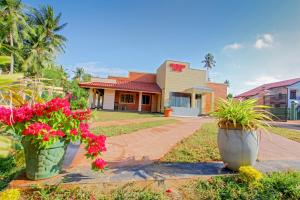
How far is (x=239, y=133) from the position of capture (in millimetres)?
2818

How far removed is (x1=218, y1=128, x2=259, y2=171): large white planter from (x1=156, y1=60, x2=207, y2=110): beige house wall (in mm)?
17544

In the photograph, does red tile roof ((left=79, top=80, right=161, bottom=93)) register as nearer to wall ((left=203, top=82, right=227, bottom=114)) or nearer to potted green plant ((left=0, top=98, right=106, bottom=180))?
wall ((left=203, top=82, right=227, bottom=114))

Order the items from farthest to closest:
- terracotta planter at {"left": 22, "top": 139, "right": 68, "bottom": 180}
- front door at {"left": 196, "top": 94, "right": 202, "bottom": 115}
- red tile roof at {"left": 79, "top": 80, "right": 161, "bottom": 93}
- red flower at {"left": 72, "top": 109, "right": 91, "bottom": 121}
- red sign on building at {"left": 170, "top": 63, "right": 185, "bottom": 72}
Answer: front door at {"left": 196, "top": 94, "right": 202, "bottom": 115} < red sign on building at {"left": 170, "top": 63, "right": 185, "bottom": 72} < red tile roof at {"left": 79, "top": 80, "right": 161, "bottom": 93} < red flower at {"left": 72, "top": 109, "right": 91, "bottom": 121} < terracotta planter at {"left": 22, "top": 139, "right": 68, "bottom": 180}

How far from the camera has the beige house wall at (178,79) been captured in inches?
809

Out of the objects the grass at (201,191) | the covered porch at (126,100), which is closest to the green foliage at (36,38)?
the covered porch at (126,100)

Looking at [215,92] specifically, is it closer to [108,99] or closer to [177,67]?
[177,67]

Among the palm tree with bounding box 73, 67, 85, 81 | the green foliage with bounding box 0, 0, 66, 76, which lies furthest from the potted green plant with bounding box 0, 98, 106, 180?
the palm tree with bounding box 73, 67, 85, 81

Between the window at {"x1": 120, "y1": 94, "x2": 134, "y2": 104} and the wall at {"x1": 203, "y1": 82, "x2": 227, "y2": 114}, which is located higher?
the wall at {"x1": 203, "y1": 82, "x2": 227, "y2": 114}

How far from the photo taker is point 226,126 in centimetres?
292

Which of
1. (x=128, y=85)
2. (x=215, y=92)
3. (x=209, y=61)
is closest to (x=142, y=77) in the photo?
(x=128, y=85)

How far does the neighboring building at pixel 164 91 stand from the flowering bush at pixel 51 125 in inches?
686

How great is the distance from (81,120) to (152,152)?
8.13 ft

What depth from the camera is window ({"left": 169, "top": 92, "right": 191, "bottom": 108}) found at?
20.8 meters

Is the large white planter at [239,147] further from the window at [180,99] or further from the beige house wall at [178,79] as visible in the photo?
the window at [180,99]
